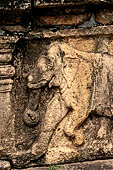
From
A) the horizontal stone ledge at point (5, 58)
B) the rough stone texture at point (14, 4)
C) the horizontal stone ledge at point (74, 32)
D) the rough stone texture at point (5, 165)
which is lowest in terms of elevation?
the rough stone texture at point (5, 165)

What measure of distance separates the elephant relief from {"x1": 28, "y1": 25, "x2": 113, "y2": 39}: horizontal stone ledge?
114 mm

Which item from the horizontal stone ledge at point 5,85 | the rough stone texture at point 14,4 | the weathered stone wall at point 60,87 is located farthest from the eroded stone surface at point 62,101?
the rough stone texture at point 14,4

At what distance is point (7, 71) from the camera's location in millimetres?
3996

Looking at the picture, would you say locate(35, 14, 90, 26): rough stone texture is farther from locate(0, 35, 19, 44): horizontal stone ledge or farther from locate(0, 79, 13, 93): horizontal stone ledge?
locate(0, 79, 13, 93): horizontal stone ledge

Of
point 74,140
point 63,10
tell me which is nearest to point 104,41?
point 63,10

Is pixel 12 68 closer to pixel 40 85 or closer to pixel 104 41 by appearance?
pixel 40 85

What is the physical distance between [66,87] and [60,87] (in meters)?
0.06

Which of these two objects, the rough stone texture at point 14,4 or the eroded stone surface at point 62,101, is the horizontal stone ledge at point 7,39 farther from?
the rough stone texture at point 14,4

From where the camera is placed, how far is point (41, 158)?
13.6ft

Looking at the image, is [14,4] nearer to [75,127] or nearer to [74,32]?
[74,32]

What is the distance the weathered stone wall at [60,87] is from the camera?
409cm

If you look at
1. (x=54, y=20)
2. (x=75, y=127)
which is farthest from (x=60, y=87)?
(x=54, y=20)

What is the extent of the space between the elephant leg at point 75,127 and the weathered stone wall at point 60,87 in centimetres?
1

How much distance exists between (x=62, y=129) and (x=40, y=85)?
0.52m
